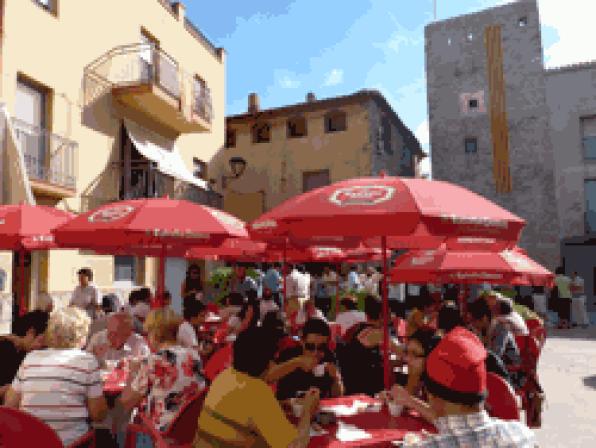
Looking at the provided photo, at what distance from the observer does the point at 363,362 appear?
4586 millimetres

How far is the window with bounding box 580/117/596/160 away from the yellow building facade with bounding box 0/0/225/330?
2015cm

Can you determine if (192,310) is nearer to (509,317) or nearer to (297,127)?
(509,317)

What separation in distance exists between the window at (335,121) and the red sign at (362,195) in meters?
22.0

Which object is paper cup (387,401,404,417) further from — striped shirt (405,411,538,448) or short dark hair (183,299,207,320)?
short dark hair (183,299,207,320)

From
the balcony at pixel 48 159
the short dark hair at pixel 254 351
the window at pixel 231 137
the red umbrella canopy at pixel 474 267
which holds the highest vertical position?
the window at pixel 231 137

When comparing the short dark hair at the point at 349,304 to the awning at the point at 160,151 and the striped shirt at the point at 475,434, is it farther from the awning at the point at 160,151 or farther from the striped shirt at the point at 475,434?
the awning at the point at 160,151

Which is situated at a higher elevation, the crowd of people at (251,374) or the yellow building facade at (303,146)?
the yellow building facade at (303,146)

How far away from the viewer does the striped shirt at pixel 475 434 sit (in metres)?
2.16

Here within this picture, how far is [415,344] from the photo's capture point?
158 inches

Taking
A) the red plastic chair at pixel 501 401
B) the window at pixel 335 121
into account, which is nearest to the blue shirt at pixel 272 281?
the red plastic chair at pixel 501 401

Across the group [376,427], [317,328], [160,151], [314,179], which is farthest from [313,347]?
[314,179]

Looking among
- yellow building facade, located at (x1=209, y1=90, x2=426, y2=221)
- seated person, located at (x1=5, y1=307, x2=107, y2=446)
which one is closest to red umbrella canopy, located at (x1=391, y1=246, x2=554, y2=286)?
seated person, located at (x1=5, y1=307, x2=107, y2=446)

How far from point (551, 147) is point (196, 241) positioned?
26.0 meters

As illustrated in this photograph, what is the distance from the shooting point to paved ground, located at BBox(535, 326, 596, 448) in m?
5.96
